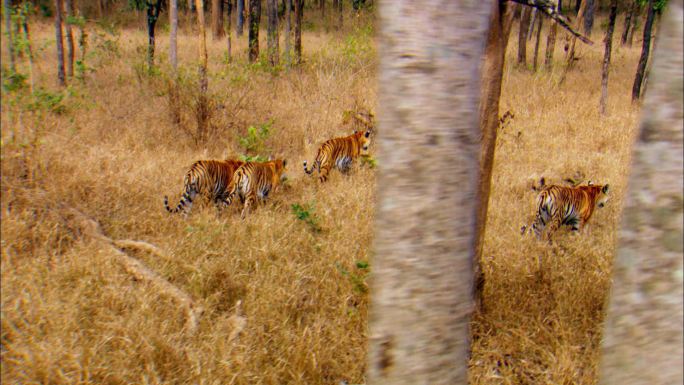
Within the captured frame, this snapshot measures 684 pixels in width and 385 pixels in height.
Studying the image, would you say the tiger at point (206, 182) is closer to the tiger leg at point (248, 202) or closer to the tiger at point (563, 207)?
the tiger leg at point (248, 202)

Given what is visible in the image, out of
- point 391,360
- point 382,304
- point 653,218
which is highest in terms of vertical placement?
point 653,218

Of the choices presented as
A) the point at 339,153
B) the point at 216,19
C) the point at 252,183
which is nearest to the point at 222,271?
the point at 252,183

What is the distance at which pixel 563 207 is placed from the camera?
5434 millimetres

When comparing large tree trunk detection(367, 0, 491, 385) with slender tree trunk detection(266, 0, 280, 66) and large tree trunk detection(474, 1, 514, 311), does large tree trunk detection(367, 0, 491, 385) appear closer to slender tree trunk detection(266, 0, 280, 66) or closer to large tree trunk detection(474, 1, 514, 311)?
large tree trunk detection(474, 1, 514, 311)

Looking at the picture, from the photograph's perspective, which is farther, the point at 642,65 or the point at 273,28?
the point at 273,28

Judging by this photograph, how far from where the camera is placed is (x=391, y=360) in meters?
1.55

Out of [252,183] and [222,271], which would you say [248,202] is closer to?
[252,183]

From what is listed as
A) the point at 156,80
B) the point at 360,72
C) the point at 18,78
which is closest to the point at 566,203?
the point at 360,72

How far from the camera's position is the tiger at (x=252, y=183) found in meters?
5.83

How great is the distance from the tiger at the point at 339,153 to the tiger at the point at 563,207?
112 inches

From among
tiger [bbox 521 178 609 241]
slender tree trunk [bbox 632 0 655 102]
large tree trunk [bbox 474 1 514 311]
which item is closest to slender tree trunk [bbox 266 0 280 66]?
slender tree trunk [bbox 632 0 655 102]

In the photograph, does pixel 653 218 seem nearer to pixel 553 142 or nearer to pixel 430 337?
pixel 430 337

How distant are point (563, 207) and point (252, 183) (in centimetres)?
339

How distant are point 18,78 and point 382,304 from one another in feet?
22.0
